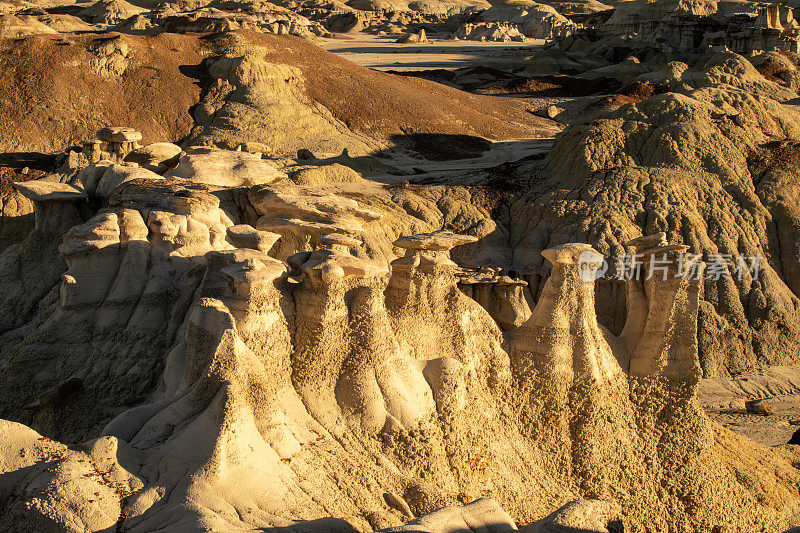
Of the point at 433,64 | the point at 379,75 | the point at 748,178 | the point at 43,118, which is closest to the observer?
the point at 748,178

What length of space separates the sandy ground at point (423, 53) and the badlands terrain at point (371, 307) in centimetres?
1650

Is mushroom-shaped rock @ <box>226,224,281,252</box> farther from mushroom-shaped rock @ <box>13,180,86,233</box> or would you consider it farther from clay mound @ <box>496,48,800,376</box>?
clay mound @ <box>496,48,800,376</box>

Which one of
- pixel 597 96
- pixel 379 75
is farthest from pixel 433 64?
pixel 379 75

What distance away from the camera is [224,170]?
47.8 feet

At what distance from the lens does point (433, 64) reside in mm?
40531

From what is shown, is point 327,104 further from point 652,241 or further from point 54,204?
point 652,241

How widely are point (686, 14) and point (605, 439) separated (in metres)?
37.0

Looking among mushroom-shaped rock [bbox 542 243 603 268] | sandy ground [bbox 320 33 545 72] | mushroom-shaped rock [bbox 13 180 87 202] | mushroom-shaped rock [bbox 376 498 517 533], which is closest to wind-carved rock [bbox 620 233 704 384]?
mushroom-shaped rock [bbox 542 243 603 268]

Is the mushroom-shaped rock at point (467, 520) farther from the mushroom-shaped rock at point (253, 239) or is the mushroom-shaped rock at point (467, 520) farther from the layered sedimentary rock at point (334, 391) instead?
the mushroom-shaped rock at point (253, 239)

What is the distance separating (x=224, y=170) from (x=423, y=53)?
31.1 metres

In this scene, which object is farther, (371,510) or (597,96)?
(597,96)

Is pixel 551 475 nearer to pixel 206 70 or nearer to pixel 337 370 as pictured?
pixel 337 370

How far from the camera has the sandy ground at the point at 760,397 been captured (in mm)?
13117

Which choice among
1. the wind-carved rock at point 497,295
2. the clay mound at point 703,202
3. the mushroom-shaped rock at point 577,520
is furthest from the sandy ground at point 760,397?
the mushroom-shaped rock at point 577,520
